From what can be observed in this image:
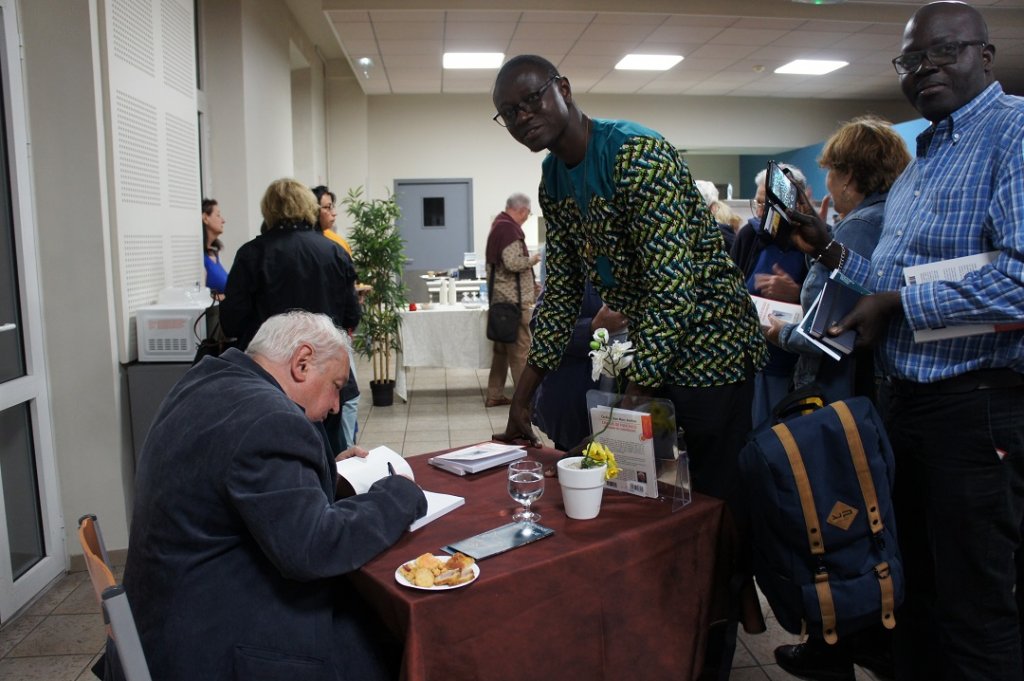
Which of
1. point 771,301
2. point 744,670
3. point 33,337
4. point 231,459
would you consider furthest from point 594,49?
point 231,459

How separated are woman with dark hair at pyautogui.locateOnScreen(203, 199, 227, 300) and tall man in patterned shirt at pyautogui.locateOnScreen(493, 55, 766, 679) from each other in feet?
10.9

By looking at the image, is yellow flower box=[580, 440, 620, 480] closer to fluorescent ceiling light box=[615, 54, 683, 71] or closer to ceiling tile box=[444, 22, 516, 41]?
ceiling tile box=[444, 22, 516, 41]

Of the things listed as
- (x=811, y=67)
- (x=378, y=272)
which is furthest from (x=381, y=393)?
(x=811, y=67)

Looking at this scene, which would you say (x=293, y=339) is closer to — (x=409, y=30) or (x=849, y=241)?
(x=849, y=241)

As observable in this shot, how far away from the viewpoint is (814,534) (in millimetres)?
1400

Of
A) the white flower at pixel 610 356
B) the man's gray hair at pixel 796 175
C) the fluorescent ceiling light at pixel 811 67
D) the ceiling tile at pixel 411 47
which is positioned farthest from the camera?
the fluorescent ceiling light at pixel 811 67

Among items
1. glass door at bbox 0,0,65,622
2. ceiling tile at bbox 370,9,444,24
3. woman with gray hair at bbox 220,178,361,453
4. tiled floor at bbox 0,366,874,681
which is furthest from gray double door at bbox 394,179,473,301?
tiled floor at bbox 0,366,874,681

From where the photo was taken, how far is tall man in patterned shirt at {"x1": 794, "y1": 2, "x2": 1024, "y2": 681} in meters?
1.42

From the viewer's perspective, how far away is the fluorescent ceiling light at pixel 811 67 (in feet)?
27.6

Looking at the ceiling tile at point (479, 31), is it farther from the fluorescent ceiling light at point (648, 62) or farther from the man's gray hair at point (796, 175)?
the man's gray hair at point (796, 175)

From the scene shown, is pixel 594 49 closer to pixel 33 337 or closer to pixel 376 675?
pixel 33 337

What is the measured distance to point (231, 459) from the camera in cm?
120

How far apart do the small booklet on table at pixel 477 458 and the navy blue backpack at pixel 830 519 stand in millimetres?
621

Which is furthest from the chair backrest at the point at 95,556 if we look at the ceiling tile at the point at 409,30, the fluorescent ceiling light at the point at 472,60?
the fluorescent ceiling light at the point at 472,60
